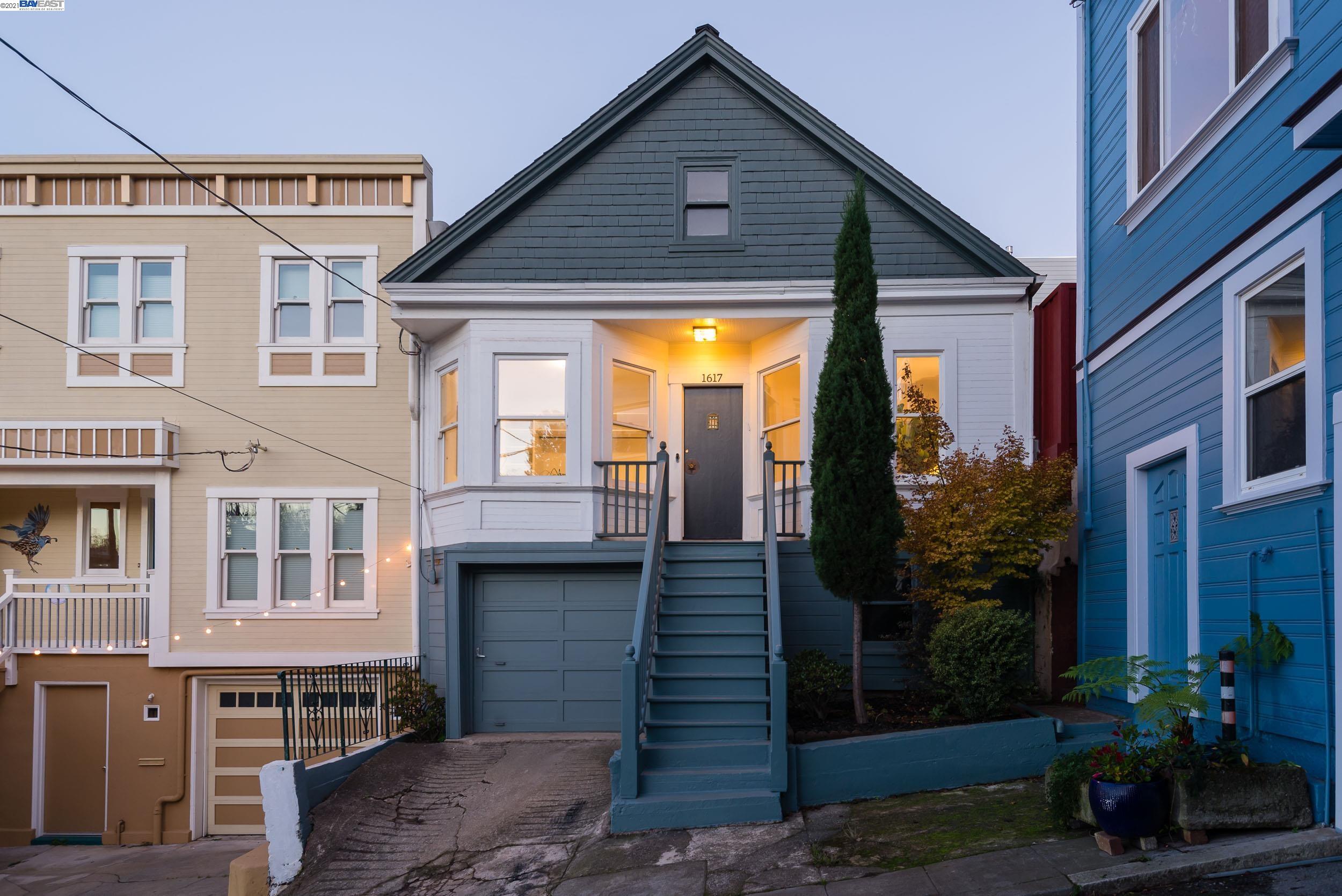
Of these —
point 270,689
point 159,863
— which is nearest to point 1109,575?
point 270,689

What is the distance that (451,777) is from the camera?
1013 centimetres

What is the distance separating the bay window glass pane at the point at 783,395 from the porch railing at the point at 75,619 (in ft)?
28.1

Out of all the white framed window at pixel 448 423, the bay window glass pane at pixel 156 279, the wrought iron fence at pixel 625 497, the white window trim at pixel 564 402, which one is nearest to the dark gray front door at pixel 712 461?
the wrought iron fence at pixel 625 497

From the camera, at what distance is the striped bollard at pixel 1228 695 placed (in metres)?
6.62

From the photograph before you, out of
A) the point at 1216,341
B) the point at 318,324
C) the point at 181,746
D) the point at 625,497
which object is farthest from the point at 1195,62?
the point at 181,746

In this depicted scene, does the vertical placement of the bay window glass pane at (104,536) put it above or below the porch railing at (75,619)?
above

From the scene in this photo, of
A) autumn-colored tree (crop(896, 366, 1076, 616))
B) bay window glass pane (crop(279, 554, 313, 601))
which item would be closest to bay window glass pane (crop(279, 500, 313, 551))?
bay window glass pane (crop(279, 554, 313, 601))

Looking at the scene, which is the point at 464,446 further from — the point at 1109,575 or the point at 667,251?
the point at 1109,575

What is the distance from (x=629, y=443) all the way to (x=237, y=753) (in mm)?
6753

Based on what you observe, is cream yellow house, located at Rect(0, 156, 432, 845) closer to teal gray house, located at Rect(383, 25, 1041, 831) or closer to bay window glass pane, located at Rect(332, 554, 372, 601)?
bay window glass pane, located at Rect(332, 554, 372, 601)

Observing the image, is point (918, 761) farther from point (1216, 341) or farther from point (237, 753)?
point (237, 753)

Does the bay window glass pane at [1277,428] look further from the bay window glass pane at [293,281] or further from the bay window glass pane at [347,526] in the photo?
the bay window glass pane at [293,281]

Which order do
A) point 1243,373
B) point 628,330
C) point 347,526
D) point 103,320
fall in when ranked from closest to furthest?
point 1243,373 < point 628,330 < point 347,526 < point 103,320

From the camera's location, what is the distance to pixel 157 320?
47.2 ft
